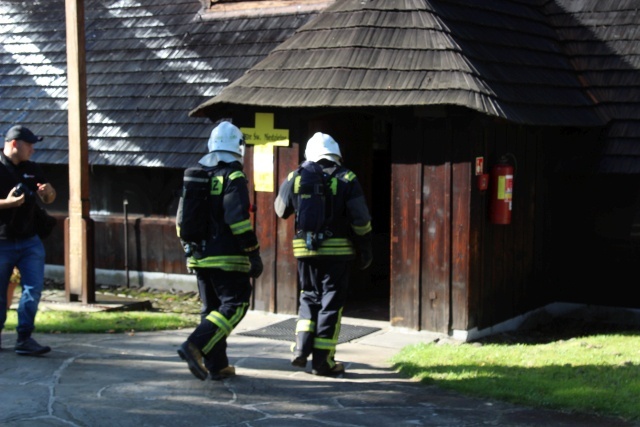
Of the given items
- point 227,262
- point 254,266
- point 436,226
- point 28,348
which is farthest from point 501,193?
point 28,348

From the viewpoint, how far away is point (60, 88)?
45.1 ft

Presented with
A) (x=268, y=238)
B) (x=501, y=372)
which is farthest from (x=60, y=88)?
(x=501, y=372)

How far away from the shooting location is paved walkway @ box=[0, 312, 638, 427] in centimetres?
645

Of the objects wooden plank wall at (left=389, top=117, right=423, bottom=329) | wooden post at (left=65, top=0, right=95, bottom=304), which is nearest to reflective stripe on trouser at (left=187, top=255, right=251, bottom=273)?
wooden plank wall at (left=389, top=117, right=423, bottom=329)

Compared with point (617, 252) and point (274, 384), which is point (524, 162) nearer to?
point (617, 252)

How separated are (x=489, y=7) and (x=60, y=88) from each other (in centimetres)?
628

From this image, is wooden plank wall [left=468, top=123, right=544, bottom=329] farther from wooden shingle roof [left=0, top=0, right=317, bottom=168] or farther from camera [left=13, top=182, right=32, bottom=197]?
camera [left=13, top=182, right=32, bottom=197]

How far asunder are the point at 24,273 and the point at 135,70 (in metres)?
5.89

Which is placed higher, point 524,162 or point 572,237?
point 524,162

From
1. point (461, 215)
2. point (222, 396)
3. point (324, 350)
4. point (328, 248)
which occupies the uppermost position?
point (461, 215)

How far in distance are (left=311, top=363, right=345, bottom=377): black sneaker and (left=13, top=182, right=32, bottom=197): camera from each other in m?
2.74

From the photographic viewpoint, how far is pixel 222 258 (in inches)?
283

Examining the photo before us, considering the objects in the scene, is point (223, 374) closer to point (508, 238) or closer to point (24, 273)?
point (24, 273)

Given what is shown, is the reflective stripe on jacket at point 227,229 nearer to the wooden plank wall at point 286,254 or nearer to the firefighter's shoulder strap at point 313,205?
the firefighter's shoulder strap at point 313,205
